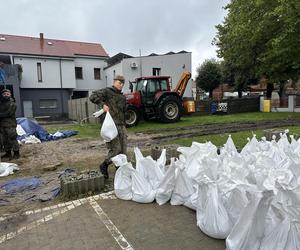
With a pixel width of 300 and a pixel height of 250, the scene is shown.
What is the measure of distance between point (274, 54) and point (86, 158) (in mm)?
12557

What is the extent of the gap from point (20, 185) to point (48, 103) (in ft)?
71.7

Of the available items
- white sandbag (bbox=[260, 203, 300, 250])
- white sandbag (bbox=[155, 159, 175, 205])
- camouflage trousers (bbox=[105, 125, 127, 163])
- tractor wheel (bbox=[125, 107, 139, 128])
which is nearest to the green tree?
tractor wheel (bbox=[125, 107, 139, 128])

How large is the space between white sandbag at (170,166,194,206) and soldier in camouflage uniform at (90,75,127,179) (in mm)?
1446

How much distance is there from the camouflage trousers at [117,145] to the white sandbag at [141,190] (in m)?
0.89

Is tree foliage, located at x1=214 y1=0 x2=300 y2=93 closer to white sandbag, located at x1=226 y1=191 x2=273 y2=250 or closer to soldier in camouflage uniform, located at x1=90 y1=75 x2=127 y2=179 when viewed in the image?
soldier in camouflage uniform, located at x1=90 y1=75 x2=127 y2=179

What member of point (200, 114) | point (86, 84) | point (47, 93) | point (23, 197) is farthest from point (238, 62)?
point (23, 197)

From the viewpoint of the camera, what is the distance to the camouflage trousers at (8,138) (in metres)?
6.81

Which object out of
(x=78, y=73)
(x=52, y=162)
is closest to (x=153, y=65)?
(x=78, y=73)

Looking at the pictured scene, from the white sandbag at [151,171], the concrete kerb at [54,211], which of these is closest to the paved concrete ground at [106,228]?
the concrete kerb at [54,211]

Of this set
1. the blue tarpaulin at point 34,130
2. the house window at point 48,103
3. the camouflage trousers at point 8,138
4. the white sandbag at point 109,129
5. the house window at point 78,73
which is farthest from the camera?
the house window at point 78,73

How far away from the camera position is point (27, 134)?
1048 cm

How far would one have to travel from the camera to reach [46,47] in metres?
26.2

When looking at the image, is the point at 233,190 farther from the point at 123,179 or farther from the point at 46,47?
the point at 46,47

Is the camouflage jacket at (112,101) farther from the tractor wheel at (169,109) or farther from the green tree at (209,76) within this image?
the green tree at (209,76)
